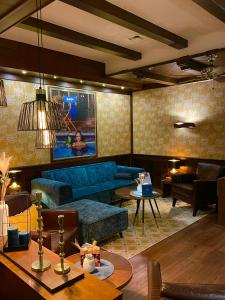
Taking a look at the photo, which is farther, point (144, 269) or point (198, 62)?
point (198, 62)

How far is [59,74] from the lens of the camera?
4527mm

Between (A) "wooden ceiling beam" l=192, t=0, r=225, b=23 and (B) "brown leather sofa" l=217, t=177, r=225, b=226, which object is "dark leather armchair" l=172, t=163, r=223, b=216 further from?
(A) "wooden ceiling beam" l=192, t=0, r=225, b=23

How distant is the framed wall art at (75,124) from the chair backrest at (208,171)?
2273mm

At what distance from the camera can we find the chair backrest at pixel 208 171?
4.88m

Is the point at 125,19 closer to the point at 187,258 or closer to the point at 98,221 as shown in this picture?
the point at 98,221

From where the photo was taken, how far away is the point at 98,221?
11.0 feet

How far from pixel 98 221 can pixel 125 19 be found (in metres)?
2.47

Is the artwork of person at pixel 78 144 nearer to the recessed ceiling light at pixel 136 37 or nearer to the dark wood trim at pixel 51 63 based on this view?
the dark wood trim at pixel 51 63

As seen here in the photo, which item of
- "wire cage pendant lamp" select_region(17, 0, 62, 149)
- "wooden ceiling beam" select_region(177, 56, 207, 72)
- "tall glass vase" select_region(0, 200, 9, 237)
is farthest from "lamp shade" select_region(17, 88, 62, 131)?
"wooden ceiling beam" select_region(177, 56, 207, 72)

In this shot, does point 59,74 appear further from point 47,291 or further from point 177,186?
point 47,291

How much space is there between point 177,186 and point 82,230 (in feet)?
8.10

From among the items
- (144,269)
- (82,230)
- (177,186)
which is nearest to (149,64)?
(177,186)

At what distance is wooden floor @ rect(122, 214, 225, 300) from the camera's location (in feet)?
8.89

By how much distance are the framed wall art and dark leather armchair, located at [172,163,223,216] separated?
198 centimetres
